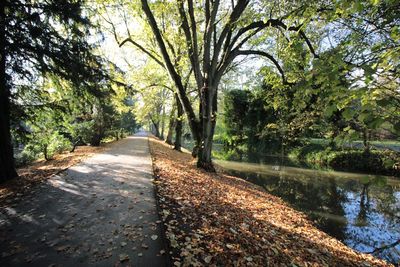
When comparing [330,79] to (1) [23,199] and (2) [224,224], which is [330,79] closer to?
(2) [224,224]

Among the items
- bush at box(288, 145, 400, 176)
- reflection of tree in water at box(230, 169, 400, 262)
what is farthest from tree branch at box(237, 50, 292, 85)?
bush at box(288, 145, 400, 176)

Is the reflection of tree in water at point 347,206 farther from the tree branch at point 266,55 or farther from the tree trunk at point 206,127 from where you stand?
the tree branch at point 266,55

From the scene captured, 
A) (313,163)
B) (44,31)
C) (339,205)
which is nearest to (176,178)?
(44,31)

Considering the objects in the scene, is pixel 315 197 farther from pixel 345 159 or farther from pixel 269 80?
pixel 345 159

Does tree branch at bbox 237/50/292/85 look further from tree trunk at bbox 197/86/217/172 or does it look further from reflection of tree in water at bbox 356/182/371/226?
reflection of tree in water at bbox 356/182/371/226

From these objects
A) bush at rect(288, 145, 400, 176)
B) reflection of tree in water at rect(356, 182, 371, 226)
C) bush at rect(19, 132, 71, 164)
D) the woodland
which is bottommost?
reflection of tree in water at rect(356, 182, 371, 226)

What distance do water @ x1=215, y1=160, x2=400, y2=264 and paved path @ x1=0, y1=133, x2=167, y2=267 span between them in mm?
3550

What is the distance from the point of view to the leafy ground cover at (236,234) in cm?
440

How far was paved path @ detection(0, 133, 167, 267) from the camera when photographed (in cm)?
398

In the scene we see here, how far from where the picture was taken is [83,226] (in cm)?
502

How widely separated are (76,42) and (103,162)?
5709 millimetres

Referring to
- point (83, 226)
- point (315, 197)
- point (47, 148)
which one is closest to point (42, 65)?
point (83, 226)

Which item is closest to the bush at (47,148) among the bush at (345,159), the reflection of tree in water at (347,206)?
the reflection of tree in water at (347,206)

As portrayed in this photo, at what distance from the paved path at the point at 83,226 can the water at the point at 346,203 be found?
3550 mm
